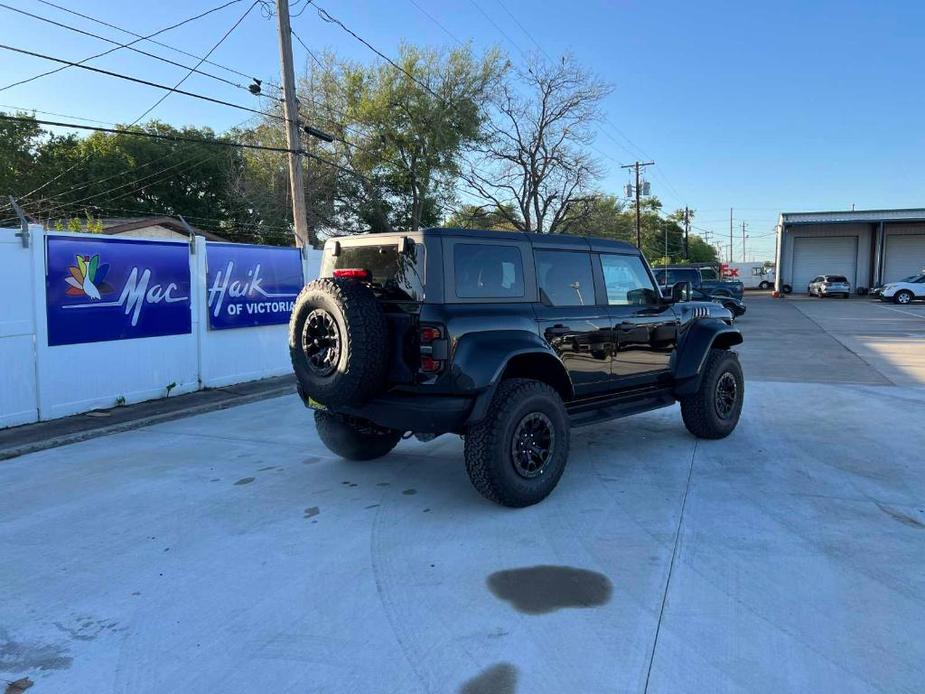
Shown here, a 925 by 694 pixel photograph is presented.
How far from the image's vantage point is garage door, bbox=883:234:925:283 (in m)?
42.8

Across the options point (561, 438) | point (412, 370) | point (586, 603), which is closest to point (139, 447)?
point (412, 370)

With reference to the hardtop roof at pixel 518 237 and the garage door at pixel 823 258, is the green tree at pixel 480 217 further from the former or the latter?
the hardtop roof at pixel 518 237

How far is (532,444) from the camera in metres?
4.60

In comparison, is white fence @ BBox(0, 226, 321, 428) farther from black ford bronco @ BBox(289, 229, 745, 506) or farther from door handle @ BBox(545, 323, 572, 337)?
door handle @ BBox(545, 323, 572, 337)

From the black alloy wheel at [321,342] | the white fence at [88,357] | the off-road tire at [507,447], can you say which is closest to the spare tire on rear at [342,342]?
the black alloy wheel at [321,342]

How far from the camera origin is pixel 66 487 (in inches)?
203

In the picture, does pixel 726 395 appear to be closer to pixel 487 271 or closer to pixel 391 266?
pixel 487 271

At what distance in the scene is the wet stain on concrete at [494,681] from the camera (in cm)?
254

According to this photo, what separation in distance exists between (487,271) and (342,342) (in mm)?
1209

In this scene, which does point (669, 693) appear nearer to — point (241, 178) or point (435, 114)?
point (435, 114)

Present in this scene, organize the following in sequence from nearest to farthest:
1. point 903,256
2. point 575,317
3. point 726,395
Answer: point 575,317, point 726,395, point 903,256

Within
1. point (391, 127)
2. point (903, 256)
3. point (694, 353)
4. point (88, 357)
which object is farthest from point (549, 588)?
point (903, 256)

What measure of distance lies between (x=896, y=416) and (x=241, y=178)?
30.5m

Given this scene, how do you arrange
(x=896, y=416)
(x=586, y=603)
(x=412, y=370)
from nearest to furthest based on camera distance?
(x=586, y=603), (x=412, y=370), (x=896, y=416)
